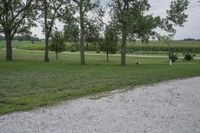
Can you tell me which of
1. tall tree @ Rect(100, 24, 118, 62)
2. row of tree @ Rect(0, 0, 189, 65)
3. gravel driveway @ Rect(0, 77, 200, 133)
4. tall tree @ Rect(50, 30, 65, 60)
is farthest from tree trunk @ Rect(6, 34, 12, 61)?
gravel driveway @ Rect(0, 77, 200, 133)

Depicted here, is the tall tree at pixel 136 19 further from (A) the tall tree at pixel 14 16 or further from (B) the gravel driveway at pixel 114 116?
(B) the gravel driveway at pixel 114 116

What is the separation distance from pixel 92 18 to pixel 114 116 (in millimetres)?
29704

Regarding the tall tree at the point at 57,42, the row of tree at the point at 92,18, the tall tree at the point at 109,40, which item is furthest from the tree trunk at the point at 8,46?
the tall tree at the point at 57,42

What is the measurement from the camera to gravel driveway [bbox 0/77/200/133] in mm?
7822

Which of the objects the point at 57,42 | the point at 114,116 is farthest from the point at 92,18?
the point at 114,116

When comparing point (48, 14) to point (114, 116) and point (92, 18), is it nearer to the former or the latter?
point (92, 18)

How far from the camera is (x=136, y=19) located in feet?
117

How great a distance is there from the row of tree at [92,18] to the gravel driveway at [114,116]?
24181mm

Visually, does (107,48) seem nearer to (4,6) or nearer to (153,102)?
(4,6)

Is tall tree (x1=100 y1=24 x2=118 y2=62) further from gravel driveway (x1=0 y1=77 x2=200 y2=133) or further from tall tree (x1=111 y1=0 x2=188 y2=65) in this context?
gravel driveway (x1=0 y1=77 x2=200 y2=133)

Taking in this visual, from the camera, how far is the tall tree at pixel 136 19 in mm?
35719

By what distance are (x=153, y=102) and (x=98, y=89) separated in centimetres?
369

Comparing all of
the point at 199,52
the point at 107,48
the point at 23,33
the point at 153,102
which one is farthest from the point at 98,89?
the point at 199,52

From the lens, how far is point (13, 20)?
137ft
